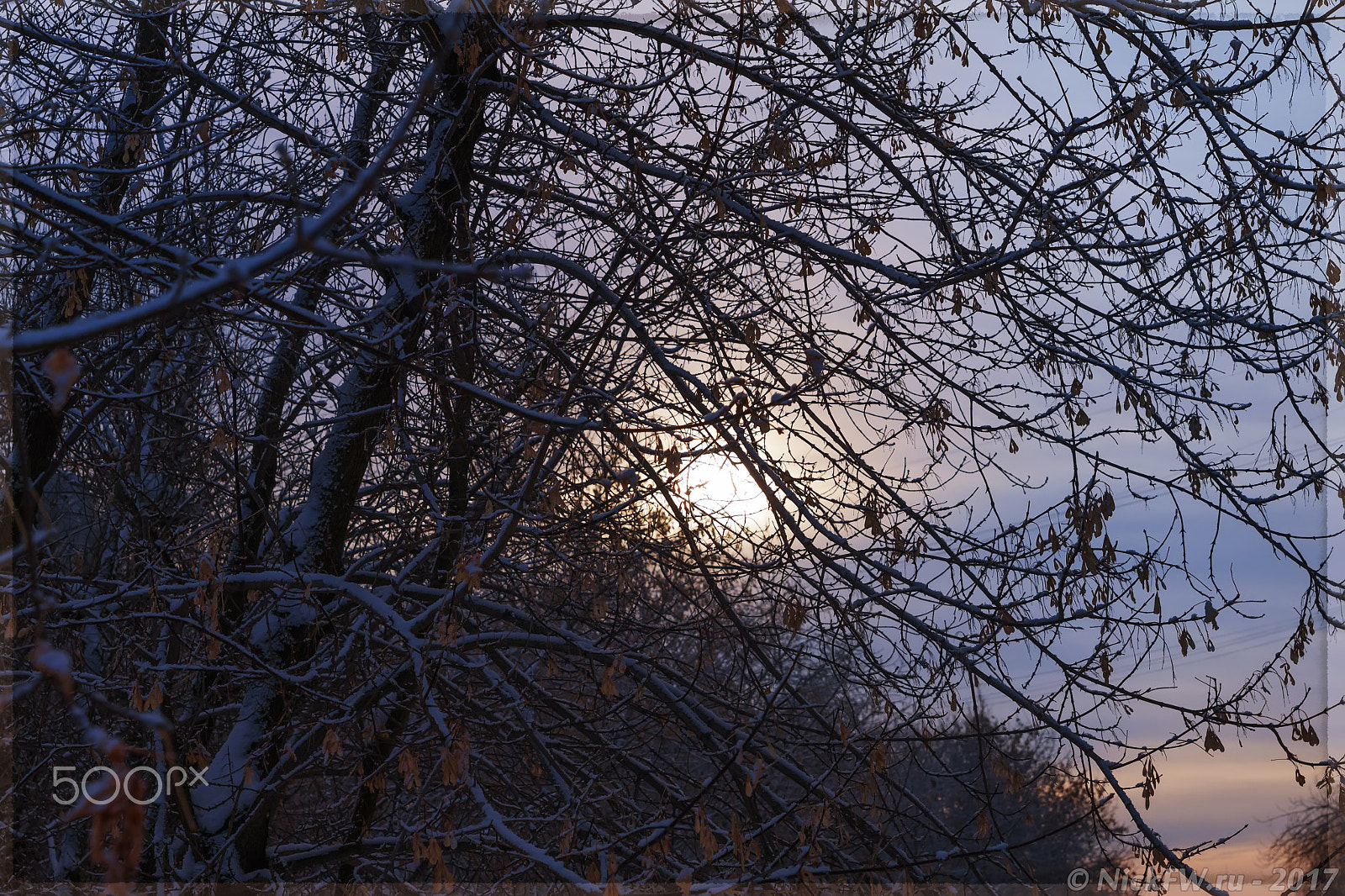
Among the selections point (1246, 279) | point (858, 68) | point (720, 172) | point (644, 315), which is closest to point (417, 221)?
point (644, 315)

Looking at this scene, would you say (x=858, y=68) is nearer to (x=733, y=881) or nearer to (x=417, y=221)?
(x=417, y=221)

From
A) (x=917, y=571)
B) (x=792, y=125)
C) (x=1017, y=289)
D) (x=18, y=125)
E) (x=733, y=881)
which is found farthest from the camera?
(x=18, y=125)

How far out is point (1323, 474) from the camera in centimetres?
427

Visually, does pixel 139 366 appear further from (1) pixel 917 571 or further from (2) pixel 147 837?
(1) pixel 917 571

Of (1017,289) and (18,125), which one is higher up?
(18,125)

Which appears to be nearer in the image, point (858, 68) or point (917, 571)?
point (917, 571)

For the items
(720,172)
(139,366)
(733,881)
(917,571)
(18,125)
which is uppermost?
(18,125)

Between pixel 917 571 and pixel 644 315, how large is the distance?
1.81m

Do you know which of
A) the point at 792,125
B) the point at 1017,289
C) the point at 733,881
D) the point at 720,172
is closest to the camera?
the point at 733,881

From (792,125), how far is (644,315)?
1.12 m

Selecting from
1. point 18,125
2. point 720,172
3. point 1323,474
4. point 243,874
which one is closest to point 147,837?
point 243,874

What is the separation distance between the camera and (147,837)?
5.05 metres

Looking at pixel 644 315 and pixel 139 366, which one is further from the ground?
pixel 139 366

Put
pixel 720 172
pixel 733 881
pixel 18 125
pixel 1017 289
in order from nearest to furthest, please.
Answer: pixel 733 881 → pixel 720 172 → pixel 1017 289 → pixel 18 125
